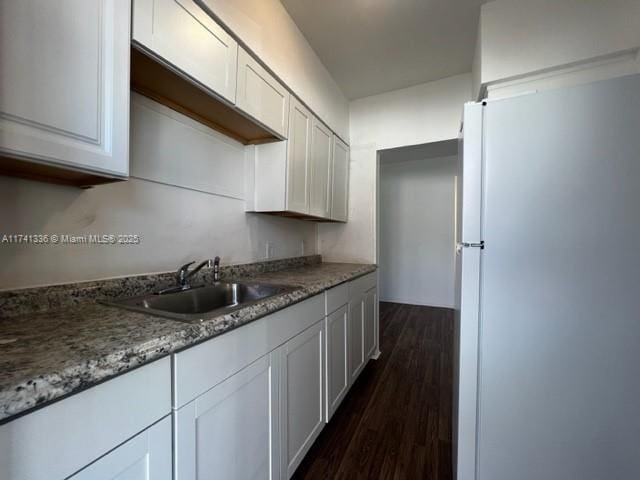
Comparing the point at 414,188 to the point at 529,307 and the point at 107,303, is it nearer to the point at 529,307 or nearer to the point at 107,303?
the point at 529,307

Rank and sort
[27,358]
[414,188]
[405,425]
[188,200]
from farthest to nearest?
[414,188] < [405,425] < [188,200] < [27,358]

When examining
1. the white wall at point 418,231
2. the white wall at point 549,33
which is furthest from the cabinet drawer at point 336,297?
the white wall at point 418,231

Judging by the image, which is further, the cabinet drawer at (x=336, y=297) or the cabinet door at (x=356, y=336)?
the cabinet door at (x=356, y=336)

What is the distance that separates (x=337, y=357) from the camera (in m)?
1.74

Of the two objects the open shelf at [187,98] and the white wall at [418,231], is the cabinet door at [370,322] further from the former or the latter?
the white wall at [418,231]

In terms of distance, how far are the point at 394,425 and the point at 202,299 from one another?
1.41 m

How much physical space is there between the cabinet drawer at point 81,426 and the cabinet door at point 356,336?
1.45 m

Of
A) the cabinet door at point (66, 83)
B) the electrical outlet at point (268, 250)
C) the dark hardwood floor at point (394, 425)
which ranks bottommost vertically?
the dark hardwood floor at point (394, 425)

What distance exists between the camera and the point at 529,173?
38.9 inches

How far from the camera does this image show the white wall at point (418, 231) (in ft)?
14.5

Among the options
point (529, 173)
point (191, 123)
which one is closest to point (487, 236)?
point (529, 173)

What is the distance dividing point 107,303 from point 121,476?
0.60 metres

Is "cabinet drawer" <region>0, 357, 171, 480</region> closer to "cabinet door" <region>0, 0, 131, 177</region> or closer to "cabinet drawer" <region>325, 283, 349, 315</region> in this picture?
"cabinet door" <region>0, 0, 131, 177</region>

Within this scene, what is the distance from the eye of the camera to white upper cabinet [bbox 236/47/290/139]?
1392 mm
